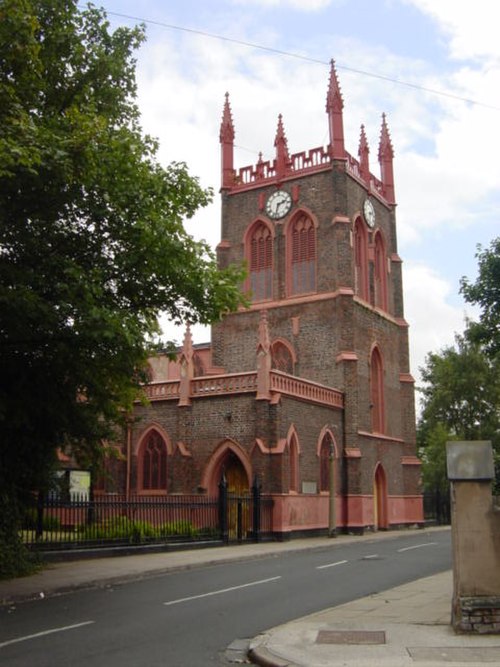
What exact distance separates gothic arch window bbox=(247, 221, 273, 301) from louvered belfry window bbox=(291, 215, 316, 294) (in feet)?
4.26

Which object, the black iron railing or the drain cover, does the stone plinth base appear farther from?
the black iron railing

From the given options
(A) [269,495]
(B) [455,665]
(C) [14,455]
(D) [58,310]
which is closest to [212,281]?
(D) [58,310]

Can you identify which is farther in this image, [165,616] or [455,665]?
[165,616]

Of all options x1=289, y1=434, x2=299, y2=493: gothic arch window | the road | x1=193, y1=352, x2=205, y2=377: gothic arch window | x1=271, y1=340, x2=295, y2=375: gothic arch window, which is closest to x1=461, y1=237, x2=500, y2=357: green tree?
the road

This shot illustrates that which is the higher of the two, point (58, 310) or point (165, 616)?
point (58, 310)

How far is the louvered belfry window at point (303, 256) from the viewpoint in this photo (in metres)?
35.1

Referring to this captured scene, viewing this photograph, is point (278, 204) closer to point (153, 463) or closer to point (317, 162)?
point (317, 162)

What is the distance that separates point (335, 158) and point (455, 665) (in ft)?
97.7

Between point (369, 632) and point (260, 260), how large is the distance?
28.7 meters

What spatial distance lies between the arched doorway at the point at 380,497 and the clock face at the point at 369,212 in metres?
11.4

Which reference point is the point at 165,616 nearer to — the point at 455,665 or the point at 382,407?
the point at 455,665

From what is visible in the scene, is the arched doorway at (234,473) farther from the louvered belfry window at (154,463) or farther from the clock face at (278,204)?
the clock face at (278,204)

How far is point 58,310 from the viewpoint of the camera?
12.9 meters

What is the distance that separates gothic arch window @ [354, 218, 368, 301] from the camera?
3594 centimetres
